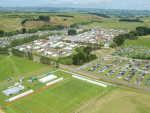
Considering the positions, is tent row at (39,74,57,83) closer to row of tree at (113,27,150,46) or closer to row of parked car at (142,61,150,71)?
row of parked car at (142,61,150,71)

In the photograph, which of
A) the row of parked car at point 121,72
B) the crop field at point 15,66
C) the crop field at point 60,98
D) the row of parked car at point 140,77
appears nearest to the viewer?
the crop field at point 60,98

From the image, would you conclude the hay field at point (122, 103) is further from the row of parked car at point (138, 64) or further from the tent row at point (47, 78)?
the row of parked car at point (138, 64)

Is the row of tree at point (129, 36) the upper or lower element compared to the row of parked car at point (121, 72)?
upper

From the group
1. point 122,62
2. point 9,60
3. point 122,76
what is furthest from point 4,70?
point 122,62

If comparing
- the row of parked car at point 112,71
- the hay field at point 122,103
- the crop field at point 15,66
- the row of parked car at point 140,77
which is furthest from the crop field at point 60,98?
the crop field at point 15,66

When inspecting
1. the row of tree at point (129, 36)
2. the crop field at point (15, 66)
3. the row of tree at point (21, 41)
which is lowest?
the crop field at point (15, 66)

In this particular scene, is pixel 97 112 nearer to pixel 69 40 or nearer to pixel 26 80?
pixel 26 80

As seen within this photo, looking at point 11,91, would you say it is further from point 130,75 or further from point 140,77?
point 140,77

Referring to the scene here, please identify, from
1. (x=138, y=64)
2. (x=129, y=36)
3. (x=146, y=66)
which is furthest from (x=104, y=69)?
(x=129, y=36)

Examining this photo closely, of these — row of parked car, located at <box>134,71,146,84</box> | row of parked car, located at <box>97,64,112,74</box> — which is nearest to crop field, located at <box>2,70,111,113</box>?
row of parked car, located at <box>134,71,146,84</box>

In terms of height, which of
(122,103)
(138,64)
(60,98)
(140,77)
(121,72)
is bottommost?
(60,98)
